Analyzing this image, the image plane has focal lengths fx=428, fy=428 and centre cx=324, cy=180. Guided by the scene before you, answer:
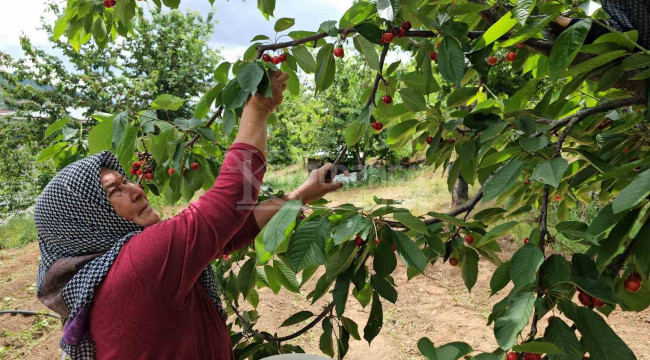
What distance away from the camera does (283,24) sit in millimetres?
Answer: 1343

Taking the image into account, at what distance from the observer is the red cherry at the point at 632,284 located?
3.37 feet

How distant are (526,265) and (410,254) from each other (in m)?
0.24

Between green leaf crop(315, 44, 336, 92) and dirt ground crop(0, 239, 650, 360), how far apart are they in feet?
8.17

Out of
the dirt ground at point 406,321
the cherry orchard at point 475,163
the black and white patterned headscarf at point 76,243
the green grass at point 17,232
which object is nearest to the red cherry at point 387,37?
the cherry orchard at point 475,163

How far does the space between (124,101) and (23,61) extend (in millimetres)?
2469

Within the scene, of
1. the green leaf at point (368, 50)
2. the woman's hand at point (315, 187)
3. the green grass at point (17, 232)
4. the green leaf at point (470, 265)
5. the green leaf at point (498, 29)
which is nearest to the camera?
the green leaf at point (498, 29)

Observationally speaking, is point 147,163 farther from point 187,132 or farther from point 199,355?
point 199,355

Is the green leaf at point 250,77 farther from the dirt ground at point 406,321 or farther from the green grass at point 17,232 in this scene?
the green grass at point 17,232

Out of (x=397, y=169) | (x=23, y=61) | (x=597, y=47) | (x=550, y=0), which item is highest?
(x=23, y=61)

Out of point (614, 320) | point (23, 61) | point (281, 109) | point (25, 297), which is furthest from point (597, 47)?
point (281, 109)

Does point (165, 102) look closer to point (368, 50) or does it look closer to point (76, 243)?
point (76, 243)

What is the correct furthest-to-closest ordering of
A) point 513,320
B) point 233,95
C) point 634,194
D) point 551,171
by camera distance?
1. point 233,95
2. point 551,171
3. point 513,320
4. point 634,194

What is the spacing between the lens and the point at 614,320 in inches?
140

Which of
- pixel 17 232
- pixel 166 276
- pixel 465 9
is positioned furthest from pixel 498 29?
pixel 17 232
